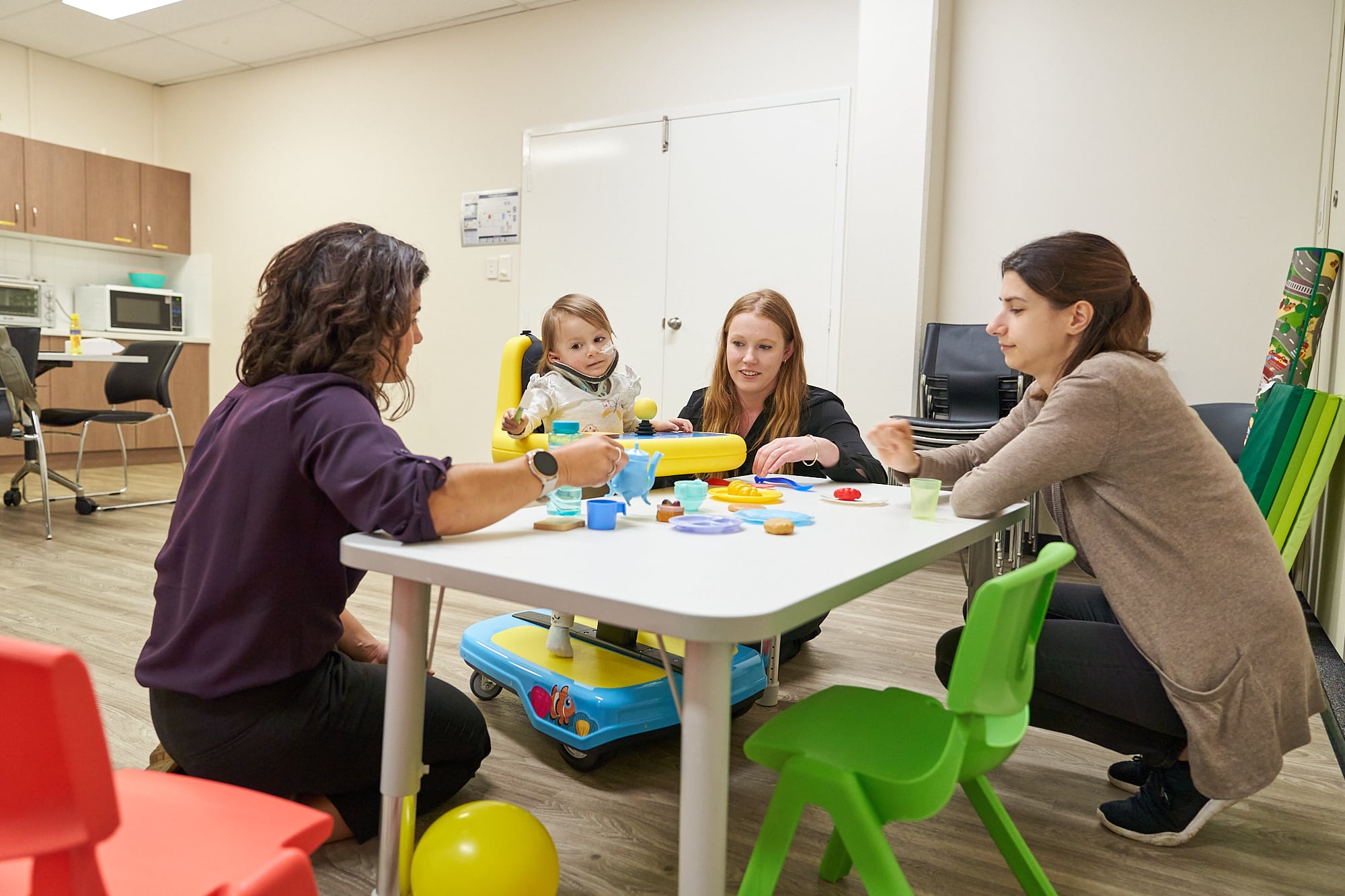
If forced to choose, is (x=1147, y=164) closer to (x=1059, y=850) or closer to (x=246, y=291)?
(x=1059, y=850)

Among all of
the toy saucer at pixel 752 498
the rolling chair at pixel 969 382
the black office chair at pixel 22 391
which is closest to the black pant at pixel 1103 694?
the toy saucer at pixel 752 498

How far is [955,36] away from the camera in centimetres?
402

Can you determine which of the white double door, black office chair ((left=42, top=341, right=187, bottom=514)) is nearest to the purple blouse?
the white double door

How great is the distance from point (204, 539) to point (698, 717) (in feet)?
2.44

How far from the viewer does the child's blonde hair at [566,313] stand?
2.32 m

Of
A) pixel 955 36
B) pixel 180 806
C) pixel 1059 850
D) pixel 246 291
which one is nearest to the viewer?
pixel 180 806

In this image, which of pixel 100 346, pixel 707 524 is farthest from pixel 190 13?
pixel 707 524

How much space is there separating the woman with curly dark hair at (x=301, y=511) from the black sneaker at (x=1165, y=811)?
1.09 metres

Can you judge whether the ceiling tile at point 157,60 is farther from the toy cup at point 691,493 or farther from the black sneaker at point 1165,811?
the black sneaker at point 1165,811

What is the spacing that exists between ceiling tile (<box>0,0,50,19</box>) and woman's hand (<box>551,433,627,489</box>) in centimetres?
572

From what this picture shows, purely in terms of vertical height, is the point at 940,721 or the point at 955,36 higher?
the point at 955,36

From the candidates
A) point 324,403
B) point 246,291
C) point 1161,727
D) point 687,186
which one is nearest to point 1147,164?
point 687,186

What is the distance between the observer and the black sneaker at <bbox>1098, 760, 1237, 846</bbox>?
154 cm

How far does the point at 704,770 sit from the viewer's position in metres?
0.92
